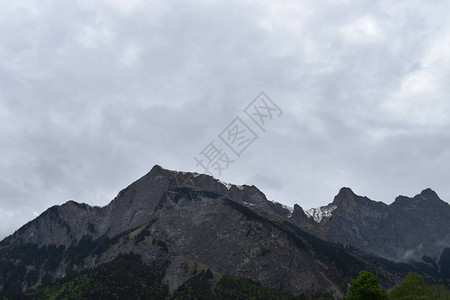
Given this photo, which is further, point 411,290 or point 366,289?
point 411,290

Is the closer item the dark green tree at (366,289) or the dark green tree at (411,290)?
the dark green tree at (411,290)

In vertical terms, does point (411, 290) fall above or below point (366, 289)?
below

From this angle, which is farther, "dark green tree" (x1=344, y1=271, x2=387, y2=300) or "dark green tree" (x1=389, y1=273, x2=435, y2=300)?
"dark green tree" (x1=344, y1=271, x2=387, y2=300)

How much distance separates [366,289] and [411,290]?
7.69m

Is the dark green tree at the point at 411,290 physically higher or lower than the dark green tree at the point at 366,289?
lower

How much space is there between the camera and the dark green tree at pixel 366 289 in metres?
56.6

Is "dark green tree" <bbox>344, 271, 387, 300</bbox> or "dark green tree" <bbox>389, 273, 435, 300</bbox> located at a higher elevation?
"dark green tree" <bbox>344, 271, 387, 300</bbox>

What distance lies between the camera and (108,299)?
653ft

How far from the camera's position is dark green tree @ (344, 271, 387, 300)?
186 ft

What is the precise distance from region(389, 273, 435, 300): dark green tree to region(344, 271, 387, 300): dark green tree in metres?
3.03

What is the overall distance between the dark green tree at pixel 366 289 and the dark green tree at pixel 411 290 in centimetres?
303

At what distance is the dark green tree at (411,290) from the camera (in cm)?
5637

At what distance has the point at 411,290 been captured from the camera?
58156 mm

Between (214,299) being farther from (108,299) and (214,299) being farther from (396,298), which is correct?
(396,298)
